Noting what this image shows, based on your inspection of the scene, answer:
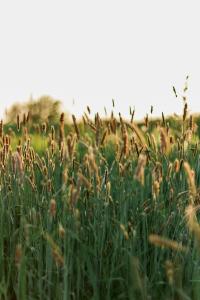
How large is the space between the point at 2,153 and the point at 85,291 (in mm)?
780

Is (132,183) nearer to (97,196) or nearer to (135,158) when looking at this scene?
(97,196)

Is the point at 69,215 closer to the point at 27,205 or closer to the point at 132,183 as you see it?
the point at 132,183

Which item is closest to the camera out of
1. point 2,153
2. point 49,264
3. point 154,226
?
point 49,264

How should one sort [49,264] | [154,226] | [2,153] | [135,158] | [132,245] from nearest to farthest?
[49,264], [132,245], [154,226], [2,153], [135,158]

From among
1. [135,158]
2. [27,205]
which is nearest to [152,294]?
[27,205]

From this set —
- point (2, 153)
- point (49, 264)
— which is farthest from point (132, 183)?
point (2, 153)

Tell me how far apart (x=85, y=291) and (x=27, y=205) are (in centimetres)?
62

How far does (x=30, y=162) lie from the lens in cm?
280

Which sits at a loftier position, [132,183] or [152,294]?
[132,183]

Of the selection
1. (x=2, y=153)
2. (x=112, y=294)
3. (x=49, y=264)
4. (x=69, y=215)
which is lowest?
(x=112, y=294)

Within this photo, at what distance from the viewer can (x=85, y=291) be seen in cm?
231

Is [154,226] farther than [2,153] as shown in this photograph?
No

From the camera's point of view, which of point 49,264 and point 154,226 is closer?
point 49,264

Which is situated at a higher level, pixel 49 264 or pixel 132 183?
pixel 132 183
